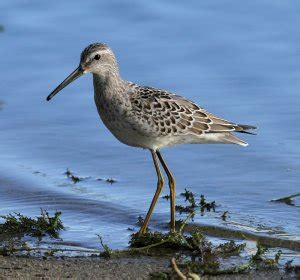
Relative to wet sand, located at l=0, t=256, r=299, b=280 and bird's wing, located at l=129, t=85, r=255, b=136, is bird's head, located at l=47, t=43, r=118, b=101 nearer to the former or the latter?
bird's wing, located at l=129, t=85, r=255, b=136

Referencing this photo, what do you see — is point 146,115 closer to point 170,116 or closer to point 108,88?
point 170,116

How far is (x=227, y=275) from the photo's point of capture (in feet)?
28.9

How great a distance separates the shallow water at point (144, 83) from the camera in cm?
1134

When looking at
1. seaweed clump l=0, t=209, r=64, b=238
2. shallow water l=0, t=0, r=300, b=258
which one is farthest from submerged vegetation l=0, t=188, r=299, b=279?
shallow water l=0, t=0, r=300, b=258

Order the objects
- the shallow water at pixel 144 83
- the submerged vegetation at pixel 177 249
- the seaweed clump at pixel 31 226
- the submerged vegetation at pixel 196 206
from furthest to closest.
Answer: the shallow water at pixel 144 83 → the submerged vegetation at pixel 196 206 → the seaweed clump at pixel 31 226 → the submerged vegetation at pixel 177 249

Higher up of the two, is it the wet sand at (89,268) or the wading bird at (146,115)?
the wading bird at (146,115)

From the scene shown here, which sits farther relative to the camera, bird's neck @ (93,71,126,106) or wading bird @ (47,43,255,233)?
bird's neck @ (93,71,126,106)

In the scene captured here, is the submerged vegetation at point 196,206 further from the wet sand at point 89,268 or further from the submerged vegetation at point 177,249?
the wet sand at point 89,268

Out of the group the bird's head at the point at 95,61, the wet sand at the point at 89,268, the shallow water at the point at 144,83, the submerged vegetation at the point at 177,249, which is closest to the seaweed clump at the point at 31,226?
the submerged vegetation at the point at 177,249

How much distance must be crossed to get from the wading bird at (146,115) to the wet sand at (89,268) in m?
1.11

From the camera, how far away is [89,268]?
8.98 meters

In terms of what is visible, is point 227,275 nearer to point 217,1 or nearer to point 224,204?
point 224,204

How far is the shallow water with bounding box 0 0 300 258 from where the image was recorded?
11.3 metres

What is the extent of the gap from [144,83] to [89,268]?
5384mm
